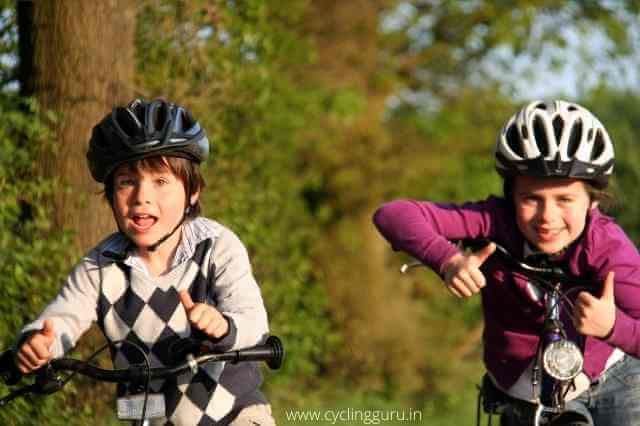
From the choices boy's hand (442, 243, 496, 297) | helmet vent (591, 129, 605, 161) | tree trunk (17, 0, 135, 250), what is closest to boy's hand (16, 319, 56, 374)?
boy's hand (442, 243, 496, 297)

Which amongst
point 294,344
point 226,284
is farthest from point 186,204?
point 294,344

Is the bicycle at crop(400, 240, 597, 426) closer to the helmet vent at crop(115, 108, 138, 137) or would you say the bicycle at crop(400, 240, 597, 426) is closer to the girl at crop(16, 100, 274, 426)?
the girl at crop(16, 100, 274, 426)

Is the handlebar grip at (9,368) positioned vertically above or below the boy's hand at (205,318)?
below

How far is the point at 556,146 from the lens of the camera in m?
5.00

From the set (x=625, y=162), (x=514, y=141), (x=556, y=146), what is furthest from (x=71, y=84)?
(x=625, y=162)

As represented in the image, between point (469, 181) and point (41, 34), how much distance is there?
10.6 metres

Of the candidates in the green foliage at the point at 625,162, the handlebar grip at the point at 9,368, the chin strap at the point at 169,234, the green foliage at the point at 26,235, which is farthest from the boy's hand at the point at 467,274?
the green foliage at the point at 625,162

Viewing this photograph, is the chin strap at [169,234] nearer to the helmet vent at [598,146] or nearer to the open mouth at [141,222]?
the open mouth at [141,222]

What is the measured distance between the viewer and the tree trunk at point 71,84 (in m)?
7.54

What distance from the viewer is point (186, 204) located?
4.97 meters

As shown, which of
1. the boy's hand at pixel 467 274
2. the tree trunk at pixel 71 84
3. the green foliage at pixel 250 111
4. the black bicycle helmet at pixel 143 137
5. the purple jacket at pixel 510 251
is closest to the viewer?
the boy's hand at pixel 467 274

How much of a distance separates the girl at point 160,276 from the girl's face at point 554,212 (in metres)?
1.24

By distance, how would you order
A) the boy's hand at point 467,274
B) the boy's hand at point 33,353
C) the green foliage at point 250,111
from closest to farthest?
the boy's hand at point 33,353 < the boy's hand at point 467,274 < the green foliage at point 250,111

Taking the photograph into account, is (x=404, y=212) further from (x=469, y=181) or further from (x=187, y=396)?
(x=469, y=181)
